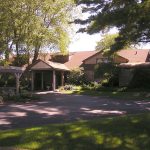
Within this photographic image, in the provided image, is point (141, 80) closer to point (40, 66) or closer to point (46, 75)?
point (40, 66)

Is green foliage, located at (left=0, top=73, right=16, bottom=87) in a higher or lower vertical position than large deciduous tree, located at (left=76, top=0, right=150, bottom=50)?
lower

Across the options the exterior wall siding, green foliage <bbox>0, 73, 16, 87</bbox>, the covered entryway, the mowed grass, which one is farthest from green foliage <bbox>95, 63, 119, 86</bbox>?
the mowed grass

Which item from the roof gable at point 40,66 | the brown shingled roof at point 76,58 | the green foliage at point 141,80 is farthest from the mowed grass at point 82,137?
the brown shingled roof at point 76,58

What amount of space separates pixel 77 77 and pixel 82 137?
35.2m

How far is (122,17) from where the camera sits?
13594 mm

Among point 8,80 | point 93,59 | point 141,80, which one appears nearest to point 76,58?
point 93,59

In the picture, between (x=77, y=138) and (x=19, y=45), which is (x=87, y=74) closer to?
(x=19, y=45)

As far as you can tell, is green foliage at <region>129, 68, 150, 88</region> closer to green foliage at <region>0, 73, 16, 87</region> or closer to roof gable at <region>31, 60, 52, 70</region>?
roof gable at <region>31, 60, 52, 70</region>

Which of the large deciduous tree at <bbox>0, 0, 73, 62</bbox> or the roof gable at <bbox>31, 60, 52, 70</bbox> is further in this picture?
the roof gable at <bbox>31, 60, 52, 70</bbox>

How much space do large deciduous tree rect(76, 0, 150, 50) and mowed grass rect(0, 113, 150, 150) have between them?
12.1ft

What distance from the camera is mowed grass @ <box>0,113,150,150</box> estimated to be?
421 inches

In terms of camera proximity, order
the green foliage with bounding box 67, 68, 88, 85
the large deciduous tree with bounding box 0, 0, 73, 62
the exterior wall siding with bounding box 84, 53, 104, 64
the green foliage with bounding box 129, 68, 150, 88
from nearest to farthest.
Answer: the large deciduous tree with bounding box 0, 0, 73, 62
the green foliage with bounding box 129, 68, 150, 88
the green foliage with bounding box 67, 68, 88, 85
the exterior wall siding with bounding box 84, 53, 104, 64

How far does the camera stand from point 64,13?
40.5m

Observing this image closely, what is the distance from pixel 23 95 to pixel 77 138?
17822 mm
